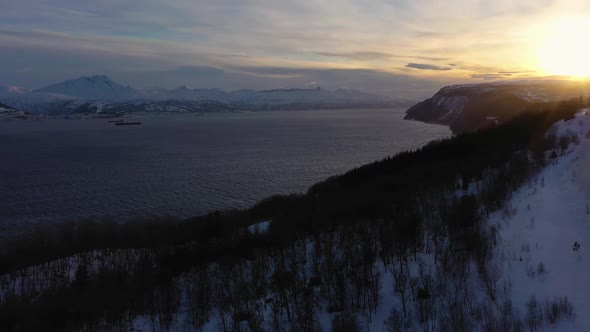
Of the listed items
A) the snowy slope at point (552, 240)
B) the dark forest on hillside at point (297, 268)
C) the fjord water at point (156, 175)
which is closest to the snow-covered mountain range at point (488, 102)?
the fjord water at point (156, 175)

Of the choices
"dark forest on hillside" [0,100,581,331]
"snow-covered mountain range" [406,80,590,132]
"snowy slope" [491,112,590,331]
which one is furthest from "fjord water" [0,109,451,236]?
"snowy slope" [491,112,590,331]

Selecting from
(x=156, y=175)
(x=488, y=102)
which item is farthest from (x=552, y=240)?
(x=488, y=102)

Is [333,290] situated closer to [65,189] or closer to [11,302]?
[11,302]

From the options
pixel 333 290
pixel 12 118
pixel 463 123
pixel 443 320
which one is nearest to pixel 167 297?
pixel 333 290

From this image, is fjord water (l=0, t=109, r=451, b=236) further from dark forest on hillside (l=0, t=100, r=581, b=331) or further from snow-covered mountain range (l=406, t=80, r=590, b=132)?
snow-covered mountain range (l=406, t=80, r=590, b=132)

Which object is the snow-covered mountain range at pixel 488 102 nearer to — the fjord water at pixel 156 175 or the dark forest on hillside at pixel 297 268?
the fjord water at pixel 156 175

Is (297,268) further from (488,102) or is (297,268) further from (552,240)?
(488,102)
